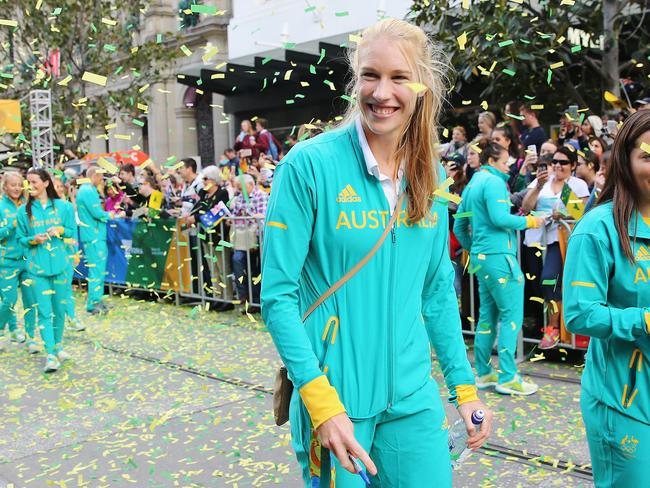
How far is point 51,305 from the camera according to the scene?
25.7ft

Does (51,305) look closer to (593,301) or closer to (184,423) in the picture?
(184,423)

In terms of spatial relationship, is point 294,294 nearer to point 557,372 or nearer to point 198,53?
point 557,372

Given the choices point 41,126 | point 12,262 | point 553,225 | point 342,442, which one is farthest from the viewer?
point 41,126

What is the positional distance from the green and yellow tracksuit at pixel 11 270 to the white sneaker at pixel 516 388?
5280 mm

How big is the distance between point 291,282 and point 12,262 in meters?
7.64

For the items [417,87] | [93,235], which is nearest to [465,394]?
[417,87]

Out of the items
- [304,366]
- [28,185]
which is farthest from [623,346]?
[28,185]

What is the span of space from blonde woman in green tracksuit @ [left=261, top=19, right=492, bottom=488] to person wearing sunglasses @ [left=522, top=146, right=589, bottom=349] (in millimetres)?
4804

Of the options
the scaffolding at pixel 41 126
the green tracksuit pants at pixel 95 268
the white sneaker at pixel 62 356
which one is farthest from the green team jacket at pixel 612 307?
the scaffolding at pixel 41 126

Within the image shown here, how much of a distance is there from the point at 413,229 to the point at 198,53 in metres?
25.0

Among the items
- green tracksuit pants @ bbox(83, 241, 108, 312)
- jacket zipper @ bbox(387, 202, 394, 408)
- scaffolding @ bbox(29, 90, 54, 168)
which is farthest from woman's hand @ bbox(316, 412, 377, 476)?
scaffolding @ bbox(29, 90, 54, 168)

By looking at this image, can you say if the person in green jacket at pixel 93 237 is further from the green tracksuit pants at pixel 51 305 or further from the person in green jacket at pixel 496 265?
the person in green jacket at pixel 496 265

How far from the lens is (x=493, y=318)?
21.3 feet

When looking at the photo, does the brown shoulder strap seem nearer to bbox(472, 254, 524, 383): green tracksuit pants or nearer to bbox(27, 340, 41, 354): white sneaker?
bbox(472, 254, 524, 383): green tracksuit pants
